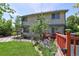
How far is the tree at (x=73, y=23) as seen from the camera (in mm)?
5320

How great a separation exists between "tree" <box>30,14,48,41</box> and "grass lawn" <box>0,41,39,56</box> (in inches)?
6.9

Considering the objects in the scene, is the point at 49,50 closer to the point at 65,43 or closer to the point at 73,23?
the point at 65,43

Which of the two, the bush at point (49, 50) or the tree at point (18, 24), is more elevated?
the tree at point (18, 24)

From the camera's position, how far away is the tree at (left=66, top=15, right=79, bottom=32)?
532cm

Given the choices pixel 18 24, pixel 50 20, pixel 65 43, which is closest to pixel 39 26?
pixel 50 20

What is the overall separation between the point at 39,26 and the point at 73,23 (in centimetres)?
43

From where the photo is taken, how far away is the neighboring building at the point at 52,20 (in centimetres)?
532

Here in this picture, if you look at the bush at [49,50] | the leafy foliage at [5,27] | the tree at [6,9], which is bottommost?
the bush at [49,50]

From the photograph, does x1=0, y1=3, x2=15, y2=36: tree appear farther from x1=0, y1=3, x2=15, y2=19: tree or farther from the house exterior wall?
the house exterior wall

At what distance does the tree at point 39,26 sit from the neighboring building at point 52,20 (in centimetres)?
4

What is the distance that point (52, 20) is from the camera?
5.36 m

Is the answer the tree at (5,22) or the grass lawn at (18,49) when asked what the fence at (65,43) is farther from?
the tree at (5,22)

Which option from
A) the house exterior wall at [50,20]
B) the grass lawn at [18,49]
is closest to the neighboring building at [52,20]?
the house exterior wall at [50,20]

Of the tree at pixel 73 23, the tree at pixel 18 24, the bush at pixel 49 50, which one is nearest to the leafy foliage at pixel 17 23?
the tree at pixel 18 24
